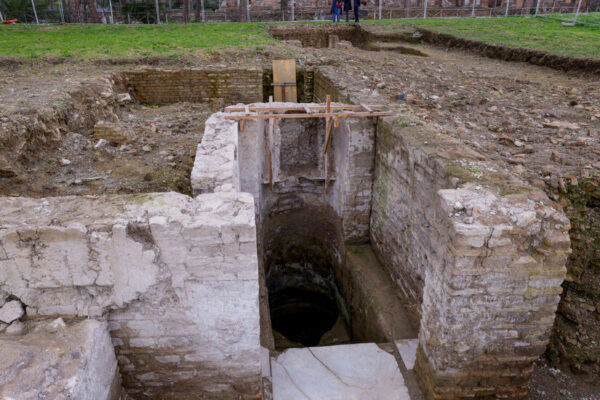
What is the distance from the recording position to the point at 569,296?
156 inches

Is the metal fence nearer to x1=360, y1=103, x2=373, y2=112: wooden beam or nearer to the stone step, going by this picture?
x1=360, y1=103, x2=373, y2=112: wooden beam

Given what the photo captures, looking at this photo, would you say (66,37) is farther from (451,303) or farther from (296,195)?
(451,303)

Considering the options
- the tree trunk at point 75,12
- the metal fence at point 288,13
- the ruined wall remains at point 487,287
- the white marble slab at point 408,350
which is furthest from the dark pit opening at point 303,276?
the tree trunk at point 75,12

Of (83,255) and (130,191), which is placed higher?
(83,255)

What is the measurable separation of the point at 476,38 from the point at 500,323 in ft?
41.7

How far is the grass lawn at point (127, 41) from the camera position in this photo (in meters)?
11.3

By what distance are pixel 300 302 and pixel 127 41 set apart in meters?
10.7

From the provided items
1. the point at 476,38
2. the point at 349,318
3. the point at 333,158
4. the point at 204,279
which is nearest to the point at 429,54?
the point at 476,38

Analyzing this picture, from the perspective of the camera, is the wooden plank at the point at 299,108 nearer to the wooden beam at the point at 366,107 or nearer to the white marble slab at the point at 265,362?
the wooden beam at the point at 366,107

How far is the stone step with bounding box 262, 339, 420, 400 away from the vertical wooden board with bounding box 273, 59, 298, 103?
21.0 feet

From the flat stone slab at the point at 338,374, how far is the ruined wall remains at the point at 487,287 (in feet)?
1.13

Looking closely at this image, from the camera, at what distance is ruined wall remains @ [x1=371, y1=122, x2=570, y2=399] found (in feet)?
9.54

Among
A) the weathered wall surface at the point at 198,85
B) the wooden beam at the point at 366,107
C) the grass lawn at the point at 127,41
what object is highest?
the grass lawn at the point at 127,41

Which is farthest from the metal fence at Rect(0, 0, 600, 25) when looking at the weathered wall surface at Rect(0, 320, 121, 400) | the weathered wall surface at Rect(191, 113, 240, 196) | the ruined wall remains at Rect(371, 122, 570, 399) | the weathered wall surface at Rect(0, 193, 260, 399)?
the weathered wall surface at Rect(0, 320, 121, 400)
